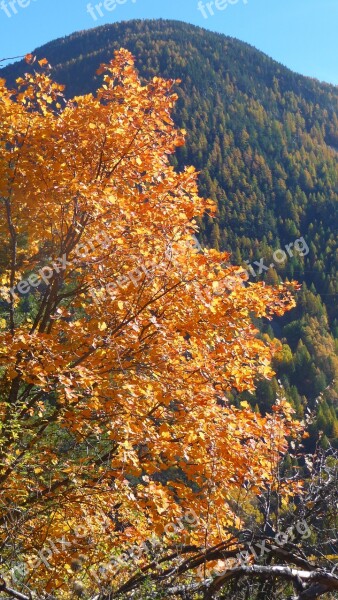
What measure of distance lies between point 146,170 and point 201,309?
230 cm

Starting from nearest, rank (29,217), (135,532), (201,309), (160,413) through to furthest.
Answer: (201,309)
(135,532)
(160,413)
(29,217)

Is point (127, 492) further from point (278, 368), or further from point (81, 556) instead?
point (278, 368)

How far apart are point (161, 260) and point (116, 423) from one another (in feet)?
6.40

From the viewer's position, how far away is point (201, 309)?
604cm

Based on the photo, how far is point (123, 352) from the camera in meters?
6.06

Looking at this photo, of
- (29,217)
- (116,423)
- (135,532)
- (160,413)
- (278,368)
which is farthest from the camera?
(278,368)

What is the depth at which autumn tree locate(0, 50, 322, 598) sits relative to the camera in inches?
230

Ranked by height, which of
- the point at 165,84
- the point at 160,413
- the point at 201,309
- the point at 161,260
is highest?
the point at 165,84

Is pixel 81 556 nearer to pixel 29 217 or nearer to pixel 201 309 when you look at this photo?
pixel 201 309

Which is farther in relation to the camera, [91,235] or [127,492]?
[91,235]

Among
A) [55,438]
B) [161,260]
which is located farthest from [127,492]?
[161,260]

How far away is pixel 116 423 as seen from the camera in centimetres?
563

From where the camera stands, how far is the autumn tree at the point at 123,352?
230 inches

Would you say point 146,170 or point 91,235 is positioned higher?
point 146,170
